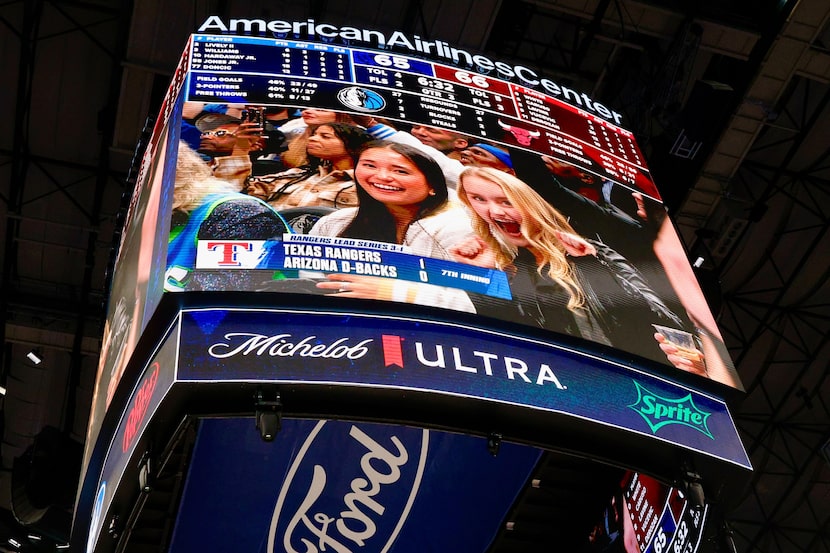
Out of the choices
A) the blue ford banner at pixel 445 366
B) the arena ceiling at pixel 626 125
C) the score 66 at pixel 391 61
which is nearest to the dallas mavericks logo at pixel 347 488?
the blue ford banner at pixel 445 366

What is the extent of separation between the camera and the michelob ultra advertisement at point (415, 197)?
8039 millimetres

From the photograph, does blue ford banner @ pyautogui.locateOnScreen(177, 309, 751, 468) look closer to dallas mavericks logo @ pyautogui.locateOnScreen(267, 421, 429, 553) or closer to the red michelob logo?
the red michelob logo

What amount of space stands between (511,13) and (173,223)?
9211mm

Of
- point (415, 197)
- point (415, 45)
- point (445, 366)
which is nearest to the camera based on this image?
point (445, 366)

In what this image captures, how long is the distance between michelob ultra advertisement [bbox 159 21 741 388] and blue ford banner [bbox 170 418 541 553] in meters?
1.80

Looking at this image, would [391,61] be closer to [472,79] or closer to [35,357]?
[472,79]

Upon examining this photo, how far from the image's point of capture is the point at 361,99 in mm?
10047

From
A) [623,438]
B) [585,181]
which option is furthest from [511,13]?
[623,438]

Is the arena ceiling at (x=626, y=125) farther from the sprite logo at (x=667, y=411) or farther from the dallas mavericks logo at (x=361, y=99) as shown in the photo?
the sprite logo at (x=667, y=411)

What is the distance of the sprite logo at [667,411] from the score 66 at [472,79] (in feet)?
13.4

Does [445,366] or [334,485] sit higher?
[445,366]

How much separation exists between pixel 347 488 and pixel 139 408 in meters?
2.47

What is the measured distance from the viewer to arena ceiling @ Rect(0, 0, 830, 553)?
15.0 meters

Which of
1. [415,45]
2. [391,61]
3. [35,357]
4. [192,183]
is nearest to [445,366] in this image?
[192,183]
